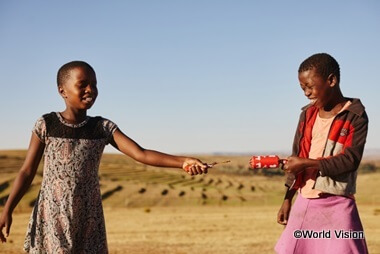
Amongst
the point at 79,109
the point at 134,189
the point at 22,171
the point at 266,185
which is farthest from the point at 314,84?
the point at 266,185

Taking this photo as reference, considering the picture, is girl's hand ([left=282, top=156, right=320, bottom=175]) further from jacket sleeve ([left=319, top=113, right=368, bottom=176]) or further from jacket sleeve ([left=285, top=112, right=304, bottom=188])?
jacket sleeve ([left=285, top=112, right=304, bottom=188])

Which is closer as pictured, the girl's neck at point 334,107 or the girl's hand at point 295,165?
the girl's hand at point 295,165

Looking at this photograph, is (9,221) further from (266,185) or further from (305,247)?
(266,185)

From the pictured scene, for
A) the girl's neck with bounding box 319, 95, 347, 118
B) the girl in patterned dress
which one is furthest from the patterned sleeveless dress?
the girl's neck with bounding box 319, 95, 347, 118

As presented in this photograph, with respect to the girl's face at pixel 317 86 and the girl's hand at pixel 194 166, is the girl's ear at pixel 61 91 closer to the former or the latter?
the girl's hand at pixel 194 166

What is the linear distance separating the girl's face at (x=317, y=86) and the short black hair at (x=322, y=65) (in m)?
0.03

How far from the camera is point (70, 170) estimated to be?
413cm

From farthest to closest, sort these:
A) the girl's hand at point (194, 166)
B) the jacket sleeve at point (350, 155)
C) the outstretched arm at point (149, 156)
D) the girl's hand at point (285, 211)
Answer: the girl's hand at point (285, 211) < the jacket sleeve at point (350, 155) < the outstretched arm at point (149, 156) < the girl's hand at point (194, 166)

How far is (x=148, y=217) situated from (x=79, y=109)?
15779mm

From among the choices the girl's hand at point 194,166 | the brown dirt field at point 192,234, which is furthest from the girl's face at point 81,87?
the brown dirt field at point 192,234

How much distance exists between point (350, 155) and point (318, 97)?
49 centimetres

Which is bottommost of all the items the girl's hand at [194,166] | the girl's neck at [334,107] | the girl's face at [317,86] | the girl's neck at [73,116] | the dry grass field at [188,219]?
the dry grass field at [188,219]

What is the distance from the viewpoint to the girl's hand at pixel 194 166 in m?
3.89

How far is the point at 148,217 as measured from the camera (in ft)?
64.7
